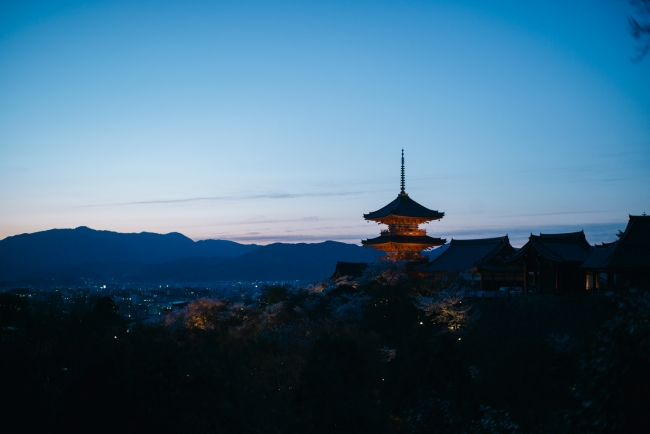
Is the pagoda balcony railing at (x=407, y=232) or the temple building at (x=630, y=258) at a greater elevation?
the pagoda balcony railing at (x=407, y=232)

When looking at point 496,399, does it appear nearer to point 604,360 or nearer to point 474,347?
point 474,347

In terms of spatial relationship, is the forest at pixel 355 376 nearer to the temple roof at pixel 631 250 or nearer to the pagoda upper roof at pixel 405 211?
the temple roof at pixel 631 250

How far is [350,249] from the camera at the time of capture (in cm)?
13938

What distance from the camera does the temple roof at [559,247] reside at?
84.4ft

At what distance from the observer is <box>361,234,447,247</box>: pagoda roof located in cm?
3900

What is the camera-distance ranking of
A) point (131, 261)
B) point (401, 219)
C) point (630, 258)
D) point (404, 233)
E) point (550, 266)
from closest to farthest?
1. point (630, 258)
2. point (550, 266)
3. point (401, 219)
4. point (404, 233)
5. point (131, 261)

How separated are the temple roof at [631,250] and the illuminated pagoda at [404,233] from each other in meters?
16.2

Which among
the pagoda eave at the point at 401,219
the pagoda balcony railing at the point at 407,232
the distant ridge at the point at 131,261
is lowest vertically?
the distant ridge at the point at 131,261

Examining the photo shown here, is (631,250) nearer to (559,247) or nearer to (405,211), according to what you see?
(559,247)

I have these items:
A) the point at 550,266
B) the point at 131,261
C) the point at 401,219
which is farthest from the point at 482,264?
the point at 131,261

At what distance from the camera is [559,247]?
91.1 feet

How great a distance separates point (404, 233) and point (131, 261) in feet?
528

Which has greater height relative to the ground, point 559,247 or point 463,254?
point 559,247

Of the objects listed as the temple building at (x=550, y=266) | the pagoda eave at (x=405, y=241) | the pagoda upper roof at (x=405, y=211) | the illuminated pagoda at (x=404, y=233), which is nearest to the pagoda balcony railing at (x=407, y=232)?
the illuminated pagoda at (x=404, y=233)
